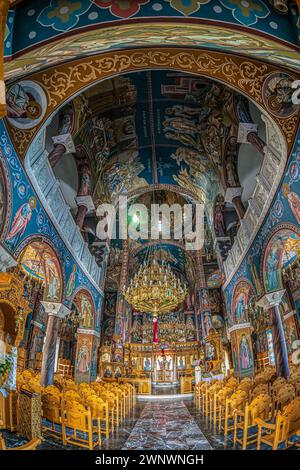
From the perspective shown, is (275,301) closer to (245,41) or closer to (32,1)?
(245,41)

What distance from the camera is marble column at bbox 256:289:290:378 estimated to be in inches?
349

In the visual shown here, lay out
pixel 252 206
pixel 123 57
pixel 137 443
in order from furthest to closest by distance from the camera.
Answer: pixel 252 206 < pixel 123 57 < pixel 137 443

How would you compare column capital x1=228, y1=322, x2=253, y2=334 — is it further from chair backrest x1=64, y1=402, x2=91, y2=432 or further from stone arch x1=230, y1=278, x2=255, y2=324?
chair backrest x1=64, y1=402, x2=91, y2=432

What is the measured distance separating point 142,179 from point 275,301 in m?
11.1

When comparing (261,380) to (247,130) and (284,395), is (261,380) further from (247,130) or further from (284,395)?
(247,130)

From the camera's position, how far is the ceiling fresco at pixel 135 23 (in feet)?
14.8

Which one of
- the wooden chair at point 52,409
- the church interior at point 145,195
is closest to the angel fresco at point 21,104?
the church interior at point 145,195

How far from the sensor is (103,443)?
5289mm

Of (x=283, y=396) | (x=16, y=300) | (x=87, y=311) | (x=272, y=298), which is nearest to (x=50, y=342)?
(x=87, y=311)

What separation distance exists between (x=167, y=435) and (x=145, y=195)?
53.7 ft

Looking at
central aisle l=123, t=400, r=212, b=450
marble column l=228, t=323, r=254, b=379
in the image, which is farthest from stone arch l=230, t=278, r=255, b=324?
central aisle l=123, t=400, r=212, b=450

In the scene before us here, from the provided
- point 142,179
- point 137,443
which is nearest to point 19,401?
point 137,443

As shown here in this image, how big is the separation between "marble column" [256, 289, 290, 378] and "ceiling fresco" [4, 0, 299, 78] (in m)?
7.36

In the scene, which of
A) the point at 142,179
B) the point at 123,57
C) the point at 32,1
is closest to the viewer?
the point at 32,1
